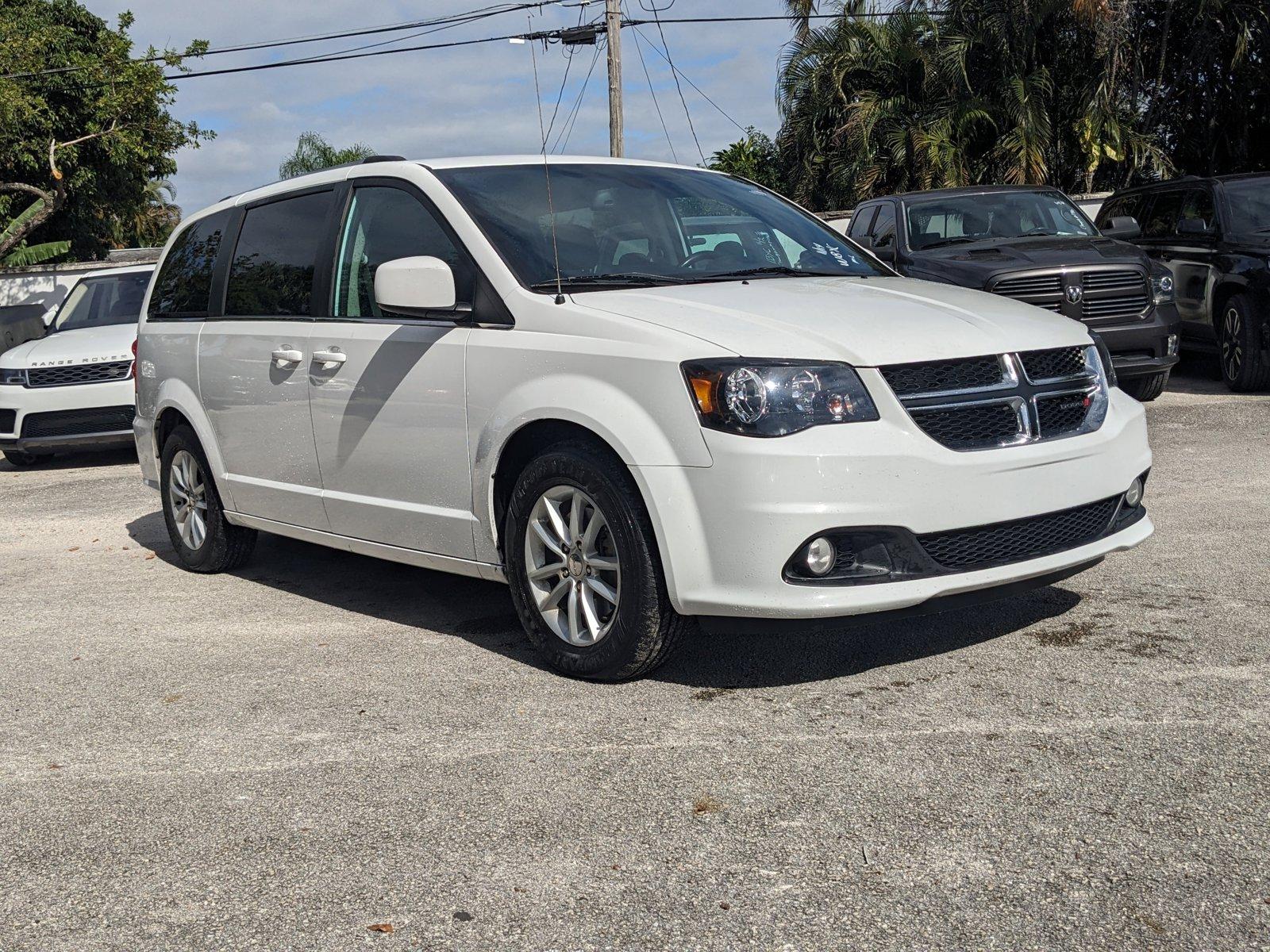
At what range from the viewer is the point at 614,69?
2503 centimetres

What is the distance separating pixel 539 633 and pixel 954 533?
4.80 ft

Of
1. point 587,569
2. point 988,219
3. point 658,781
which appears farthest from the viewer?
point 988,219

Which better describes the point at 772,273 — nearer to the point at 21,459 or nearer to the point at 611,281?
the point at 611,281

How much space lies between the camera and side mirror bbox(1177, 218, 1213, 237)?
12.0 meters

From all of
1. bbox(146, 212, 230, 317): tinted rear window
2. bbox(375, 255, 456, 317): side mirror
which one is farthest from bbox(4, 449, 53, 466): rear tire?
bbox(375, 255, 456, 317): side mirror

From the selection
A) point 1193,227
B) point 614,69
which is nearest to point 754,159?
point 614,69

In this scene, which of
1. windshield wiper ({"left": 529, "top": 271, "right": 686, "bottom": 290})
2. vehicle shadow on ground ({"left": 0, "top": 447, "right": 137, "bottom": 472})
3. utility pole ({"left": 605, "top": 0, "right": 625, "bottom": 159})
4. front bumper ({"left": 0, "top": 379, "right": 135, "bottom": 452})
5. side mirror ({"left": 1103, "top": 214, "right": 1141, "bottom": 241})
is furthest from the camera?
utility pole ({"left": 605, "top": 0, "right": 625, "bottom": 159})

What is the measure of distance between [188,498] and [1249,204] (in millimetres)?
9254

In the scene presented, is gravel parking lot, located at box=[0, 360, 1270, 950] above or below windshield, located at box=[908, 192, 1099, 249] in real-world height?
below

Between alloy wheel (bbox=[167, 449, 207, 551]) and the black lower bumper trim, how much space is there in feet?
11.3

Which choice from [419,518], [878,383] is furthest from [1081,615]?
[419,518]

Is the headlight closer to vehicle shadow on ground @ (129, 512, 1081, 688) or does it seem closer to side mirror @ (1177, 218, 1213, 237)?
vehicle shadow on ground @ (129, 512, 1081, 688)

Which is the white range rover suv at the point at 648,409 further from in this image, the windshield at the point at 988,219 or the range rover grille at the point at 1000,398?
the windshield at the point at 988,219

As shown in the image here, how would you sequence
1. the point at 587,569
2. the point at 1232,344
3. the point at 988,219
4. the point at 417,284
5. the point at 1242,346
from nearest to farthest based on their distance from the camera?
1. the point at 587,569
2. the point at 417,284
3. the point at 1242,346
4. the point at 1232,344
5. the point at 988,219
